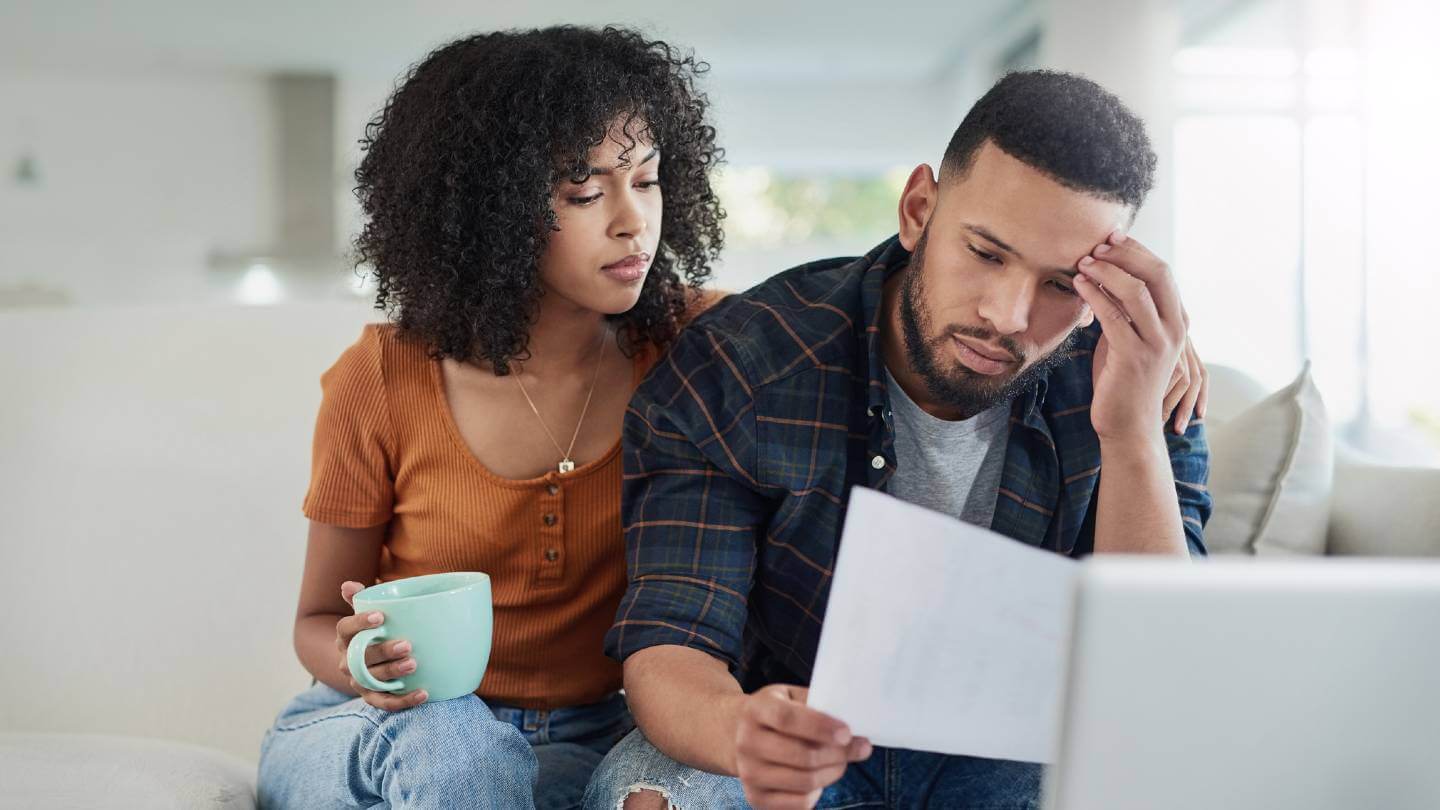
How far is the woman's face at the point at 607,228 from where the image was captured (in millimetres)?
1238

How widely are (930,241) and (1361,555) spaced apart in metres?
0.70

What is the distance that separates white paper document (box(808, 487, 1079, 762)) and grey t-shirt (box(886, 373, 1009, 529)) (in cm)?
51

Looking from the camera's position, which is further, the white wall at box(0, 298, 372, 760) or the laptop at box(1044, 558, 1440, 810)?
the white wall at box(0, 298, 372, 760)

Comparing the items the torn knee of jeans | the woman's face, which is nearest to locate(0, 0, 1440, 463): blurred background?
the woman's face

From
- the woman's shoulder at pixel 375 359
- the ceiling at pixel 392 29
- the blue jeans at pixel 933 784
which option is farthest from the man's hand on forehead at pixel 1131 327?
the ceiling at pixel 392 29

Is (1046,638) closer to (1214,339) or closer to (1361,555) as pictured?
(1361,555)

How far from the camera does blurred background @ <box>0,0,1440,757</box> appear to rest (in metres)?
1.48

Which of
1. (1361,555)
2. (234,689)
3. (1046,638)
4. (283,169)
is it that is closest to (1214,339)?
(1361,555)

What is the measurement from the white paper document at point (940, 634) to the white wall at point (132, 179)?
6.98 metres

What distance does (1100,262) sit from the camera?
3.49 feet

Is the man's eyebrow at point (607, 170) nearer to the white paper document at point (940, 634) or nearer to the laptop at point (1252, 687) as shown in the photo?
the white paper document at point (940, 634)

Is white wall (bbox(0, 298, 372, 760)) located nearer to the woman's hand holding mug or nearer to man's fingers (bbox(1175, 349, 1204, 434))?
the woman's hand holding mug

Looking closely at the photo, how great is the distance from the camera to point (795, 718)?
2.52 feet

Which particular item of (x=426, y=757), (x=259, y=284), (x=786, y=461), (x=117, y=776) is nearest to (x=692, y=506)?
(x=786, y=461)
